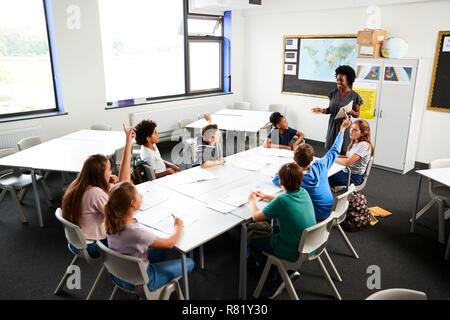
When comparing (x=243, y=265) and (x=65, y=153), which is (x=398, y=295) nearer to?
(x=243, y=265)

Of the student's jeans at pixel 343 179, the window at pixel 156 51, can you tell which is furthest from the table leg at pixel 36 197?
the student's jeans at pixel 343 179

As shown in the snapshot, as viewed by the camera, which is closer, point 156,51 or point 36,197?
point 36,197

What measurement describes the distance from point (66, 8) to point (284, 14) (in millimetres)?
4072

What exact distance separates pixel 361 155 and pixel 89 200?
2750 mm

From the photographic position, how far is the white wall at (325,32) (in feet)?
17.3

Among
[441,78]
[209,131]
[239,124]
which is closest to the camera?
[209,131]

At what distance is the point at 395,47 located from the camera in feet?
17.4

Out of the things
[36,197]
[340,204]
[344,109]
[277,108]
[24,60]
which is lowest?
[36,197]

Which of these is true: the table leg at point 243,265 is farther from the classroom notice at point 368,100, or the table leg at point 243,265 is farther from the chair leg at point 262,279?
the classroom notice at point 368,100

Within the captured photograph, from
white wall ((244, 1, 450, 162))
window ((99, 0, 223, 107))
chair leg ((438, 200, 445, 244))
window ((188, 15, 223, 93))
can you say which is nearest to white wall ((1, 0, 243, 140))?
window ((99, 0, 223, 107))

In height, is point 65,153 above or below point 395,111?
below

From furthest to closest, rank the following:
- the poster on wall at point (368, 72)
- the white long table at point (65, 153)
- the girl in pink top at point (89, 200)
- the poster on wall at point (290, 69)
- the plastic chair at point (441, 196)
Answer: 1. the poster on wall at point (290, 69)
2. the poster on wall at point (368, 72)
3. the white long table at point (65, 153)
4. the plastic chair at point (441, 196)
5. the girl in pink top at point (89, 200)

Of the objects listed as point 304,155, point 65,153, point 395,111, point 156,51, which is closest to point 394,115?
point 395,111

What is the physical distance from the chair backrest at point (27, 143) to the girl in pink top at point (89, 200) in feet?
7.68
